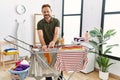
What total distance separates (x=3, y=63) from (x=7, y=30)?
36.8 inches

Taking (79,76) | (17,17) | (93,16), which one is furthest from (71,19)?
(79,76)

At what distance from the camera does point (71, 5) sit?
179 inches

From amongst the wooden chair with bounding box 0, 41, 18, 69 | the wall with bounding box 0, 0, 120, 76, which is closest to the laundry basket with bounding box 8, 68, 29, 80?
the wooden chair with bounding box 0, 41, 18, 69

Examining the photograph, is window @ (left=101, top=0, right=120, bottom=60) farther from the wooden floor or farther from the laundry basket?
the laundry basket

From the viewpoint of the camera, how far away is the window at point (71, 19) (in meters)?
4.21

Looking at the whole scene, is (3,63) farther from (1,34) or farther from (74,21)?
(74,21)

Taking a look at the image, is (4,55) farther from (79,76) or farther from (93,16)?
(93,16)

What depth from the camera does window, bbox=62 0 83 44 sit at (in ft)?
13.8

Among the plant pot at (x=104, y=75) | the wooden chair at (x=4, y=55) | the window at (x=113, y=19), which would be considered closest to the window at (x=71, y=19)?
the window at (x=113, y=19)

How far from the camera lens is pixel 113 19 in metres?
3.30

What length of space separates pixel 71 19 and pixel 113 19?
153cm

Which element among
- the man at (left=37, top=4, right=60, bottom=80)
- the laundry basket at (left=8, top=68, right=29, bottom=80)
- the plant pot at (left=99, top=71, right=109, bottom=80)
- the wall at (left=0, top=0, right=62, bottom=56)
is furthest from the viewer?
the wall at (left=0, top=0, right=62, bottom=56)

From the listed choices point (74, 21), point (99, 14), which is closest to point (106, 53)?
point (99, 14)

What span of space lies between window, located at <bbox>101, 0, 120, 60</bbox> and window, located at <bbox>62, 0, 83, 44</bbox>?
2.73ft
